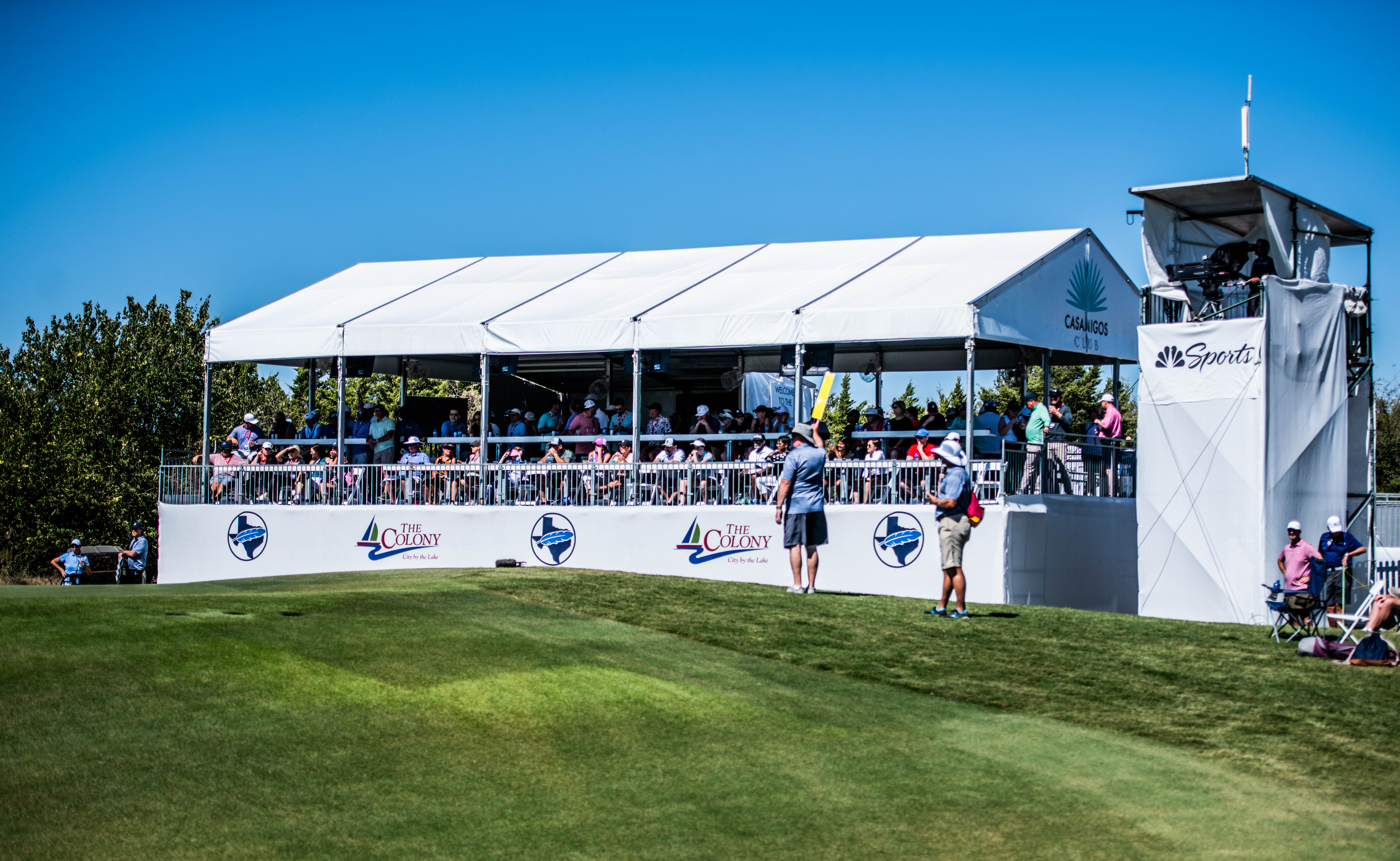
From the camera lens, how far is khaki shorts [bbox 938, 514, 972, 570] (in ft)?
49.5

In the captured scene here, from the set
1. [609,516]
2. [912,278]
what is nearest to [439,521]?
[609,516]

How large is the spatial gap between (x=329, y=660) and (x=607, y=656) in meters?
2.37

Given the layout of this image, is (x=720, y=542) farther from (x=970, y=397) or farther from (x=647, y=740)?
(x=647, y=740)

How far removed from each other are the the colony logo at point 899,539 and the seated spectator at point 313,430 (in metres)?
11.9

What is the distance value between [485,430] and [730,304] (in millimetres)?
4964

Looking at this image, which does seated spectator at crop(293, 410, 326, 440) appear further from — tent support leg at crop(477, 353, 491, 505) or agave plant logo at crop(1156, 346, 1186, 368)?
agave plant logo at crop(1156, 346, 1186, 368)

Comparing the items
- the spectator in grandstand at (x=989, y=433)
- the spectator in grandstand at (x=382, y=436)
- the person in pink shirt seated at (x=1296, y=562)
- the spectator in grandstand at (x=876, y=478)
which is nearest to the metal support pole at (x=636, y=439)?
the spectator in grandstand at (x=876, y=478)

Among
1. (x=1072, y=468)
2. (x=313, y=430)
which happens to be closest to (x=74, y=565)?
(x=313, y=430)

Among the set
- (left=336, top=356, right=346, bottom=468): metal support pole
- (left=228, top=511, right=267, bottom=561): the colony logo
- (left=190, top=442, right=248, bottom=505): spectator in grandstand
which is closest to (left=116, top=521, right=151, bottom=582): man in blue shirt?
(left=190, top=442, right=248, bottom=505): spectator in grandstand

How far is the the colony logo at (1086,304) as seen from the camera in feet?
77.3

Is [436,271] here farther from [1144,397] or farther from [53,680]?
[53,680]

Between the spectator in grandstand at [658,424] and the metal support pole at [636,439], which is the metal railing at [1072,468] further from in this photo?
the spectator in grandstand at [658,424]

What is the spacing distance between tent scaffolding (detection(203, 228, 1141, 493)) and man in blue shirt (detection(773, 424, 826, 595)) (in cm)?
442

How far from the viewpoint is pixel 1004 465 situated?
20.2 metres
